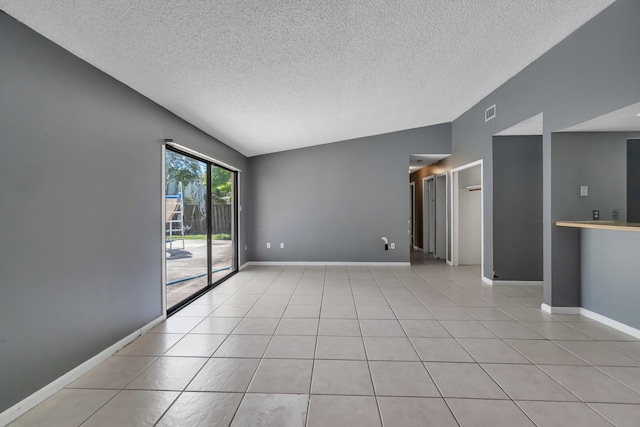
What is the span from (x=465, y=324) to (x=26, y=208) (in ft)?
12.5

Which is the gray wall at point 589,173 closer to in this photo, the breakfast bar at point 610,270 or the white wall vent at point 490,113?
the breakfast bar at point 610,270

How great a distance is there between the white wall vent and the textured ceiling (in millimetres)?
326

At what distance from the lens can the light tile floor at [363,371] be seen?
64.1 inches

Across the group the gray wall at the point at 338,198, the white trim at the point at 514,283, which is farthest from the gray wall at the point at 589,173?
the gray wall at the point at 338,198

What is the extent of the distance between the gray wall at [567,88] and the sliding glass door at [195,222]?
15.0ft

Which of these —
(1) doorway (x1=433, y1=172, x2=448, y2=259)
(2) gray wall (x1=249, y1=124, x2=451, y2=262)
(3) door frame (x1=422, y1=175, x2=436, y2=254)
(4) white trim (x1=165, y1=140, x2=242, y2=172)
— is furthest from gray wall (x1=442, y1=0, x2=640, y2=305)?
(4) white trim (x1=165, y1=140, x2=242, y2=172)

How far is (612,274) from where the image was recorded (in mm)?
2842

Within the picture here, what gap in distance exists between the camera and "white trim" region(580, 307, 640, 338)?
262cm

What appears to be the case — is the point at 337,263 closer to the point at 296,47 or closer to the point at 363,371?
the point at 363,371

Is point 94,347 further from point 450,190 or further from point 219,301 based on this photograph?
point 450,190

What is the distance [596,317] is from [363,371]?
286cm

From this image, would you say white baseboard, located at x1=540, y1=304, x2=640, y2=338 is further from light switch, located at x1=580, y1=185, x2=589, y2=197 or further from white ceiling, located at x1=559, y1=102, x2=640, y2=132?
white ceiling, located at x1=559, y1=102, x2=640, y2=132

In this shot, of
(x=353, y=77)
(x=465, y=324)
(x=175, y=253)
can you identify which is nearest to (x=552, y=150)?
(x=465, y=324)

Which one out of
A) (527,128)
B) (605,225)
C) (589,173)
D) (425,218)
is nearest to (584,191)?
(589,173)
